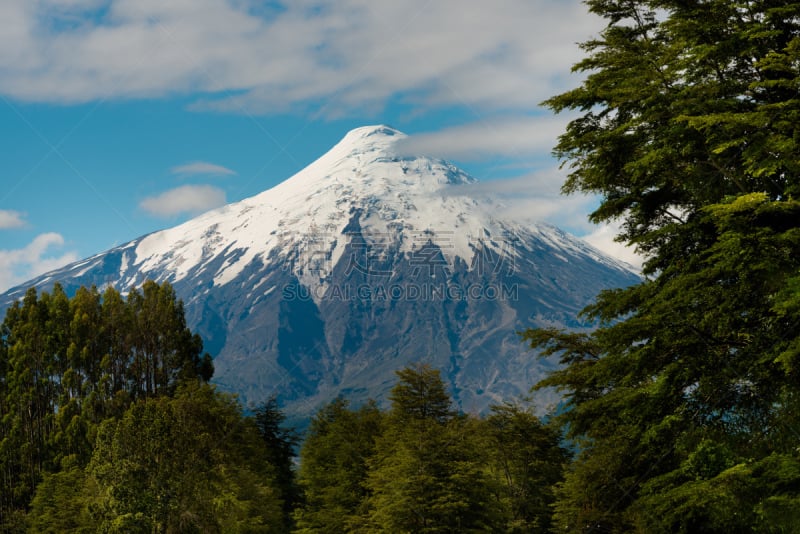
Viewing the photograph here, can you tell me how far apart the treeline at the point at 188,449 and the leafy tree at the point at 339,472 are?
0.14 metres

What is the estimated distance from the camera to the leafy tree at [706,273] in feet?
31.6

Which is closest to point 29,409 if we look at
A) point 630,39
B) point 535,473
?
point 535,473

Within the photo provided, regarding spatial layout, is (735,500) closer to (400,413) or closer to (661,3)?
(661,3)

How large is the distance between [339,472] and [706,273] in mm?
34623

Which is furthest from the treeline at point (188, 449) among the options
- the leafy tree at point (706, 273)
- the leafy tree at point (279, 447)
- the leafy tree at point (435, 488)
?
the leafy tree at point (706, 273)

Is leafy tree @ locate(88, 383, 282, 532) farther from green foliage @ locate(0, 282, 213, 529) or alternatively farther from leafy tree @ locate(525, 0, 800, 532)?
leafy tree @ locate(525, 0, 800, 532)

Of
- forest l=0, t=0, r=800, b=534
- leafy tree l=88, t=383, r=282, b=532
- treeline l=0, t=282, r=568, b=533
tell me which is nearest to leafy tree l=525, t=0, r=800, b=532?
forest l=0, t=0, r=800, b=534

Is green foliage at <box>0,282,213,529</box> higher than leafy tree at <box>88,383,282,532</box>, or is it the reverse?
green foliage at <box>0,282,213,529</box>

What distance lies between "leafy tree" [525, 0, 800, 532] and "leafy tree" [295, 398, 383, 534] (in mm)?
24694

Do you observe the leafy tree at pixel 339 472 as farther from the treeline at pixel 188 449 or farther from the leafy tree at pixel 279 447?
the leafy tree at pixel 279 447

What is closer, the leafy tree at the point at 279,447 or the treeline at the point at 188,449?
the treeline at the point at 188,449

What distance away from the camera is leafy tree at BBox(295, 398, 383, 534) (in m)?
39.3

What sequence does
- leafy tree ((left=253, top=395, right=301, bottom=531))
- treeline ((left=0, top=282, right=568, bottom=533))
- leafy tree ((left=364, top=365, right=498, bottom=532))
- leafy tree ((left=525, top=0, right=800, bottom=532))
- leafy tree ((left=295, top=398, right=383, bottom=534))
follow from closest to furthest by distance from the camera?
leafy tree ((left=525, top=0, right=800, bottom=532))
leafy tree ((left=364, top=365, right=498, bottom=532))
treeline ((left=0, top=282, right=568, bottom=533))
leafy tree ((left=295, top=398, right=383, bottom=534))
leafy tree ((left=253, top=395, right=301, bottom=531))

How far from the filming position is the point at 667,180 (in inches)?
505
